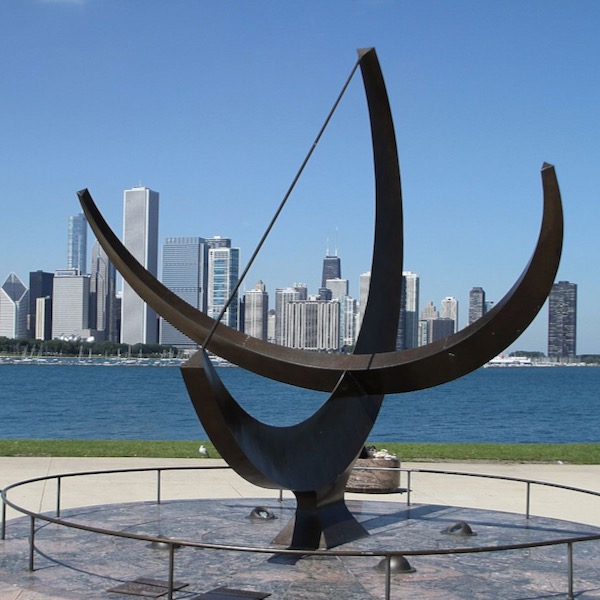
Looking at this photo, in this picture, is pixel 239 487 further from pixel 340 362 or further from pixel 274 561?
pixel 274 561

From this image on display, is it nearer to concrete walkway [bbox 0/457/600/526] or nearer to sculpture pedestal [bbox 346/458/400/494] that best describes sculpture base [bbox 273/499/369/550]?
concrete walkway [bbox 0/457/600/526]

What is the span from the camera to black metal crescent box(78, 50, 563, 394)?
611 cm

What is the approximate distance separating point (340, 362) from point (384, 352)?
1.61 ft

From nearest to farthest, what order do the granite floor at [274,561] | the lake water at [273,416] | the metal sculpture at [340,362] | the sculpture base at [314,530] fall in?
the granite floor at [274,561] → the metal sculpture at [340,362] → the sculpture base at [314,530] → the lake water at [273,416]

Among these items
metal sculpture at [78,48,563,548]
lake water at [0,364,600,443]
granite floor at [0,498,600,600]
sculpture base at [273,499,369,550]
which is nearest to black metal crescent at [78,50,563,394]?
metal sculpture at [78,48,563,548]

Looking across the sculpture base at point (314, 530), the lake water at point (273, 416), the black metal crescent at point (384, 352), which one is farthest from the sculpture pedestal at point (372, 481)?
the lake water at point (273, 416)

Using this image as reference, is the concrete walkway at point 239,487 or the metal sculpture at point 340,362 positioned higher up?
the metal sculpture at point 340,362

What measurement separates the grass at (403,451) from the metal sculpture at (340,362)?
616cm

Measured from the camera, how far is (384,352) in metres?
8.05

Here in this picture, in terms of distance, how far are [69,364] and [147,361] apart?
1076 centimetres

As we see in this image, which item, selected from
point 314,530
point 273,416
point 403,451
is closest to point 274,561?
point 314,530

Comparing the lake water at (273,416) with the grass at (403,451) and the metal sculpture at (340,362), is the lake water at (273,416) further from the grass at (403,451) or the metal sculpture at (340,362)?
the metal sculpture at (340,362)

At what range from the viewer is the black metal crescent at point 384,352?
6113 mm

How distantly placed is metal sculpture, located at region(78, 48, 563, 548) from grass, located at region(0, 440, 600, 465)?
6159mm
